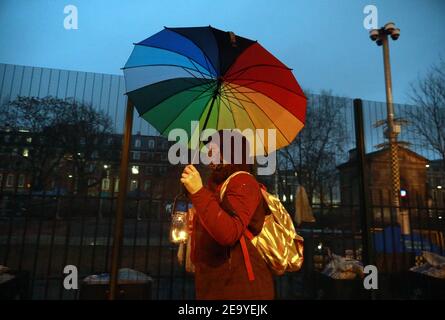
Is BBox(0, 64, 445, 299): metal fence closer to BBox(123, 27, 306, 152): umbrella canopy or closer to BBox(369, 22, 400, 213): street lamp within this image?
BBox(369, 22, 400, 213): street lamp

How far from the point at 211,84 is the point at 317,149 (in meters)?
20.9

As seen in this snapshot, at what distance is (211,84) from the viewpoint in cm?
245

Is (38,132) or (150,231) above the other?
(38,132)

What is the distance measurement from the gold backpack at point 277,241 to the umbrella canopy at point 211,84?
0.87 meters

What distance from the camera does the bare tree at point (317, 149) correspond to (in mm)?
20047

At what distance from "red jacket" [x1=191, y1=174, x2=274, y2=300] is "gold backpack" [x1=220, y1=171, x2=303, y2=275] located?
4cm

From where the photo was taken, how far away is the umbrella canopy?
2.30 meters

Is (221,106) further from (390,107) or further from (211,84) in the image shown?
(390,107)

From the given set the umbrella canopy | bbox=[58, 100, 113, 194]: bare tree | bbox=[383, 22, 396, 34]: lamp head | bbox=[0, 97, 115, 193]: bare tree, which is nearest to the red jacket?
the umbrella canopy

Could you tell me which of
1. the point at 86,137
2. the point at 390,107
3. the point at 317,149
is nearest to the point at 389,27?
the point at 390,107

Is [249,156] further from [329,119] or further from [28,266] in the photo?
[329,119]

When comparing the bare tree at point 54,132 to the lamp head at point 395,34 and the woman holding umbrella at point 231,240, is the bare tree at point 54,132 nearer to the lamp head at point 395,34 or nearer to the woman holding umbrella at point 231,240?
the lamp head at point 395,34
